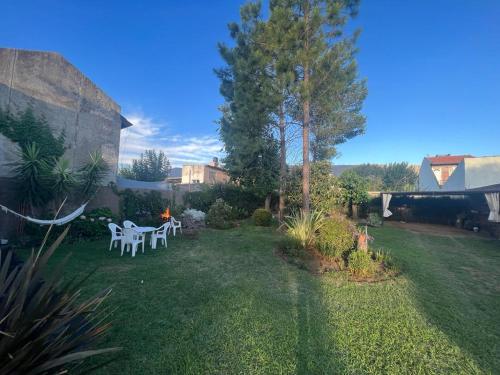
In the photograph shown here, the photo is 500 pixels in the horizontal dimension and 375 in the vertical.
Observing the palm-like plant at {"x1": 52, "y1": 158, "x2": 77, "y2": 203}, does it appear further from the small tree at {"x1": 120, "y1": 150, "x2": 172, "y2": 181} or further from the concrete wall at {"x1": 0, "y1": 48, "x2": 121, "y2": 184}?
the small tree at {"x1": 120, "y1": 150, "x2": 172, "y2": 181}

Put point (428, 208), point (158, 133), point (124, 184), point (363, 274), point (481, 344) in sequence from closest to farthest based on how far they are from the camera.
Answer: point (481, 344) < point (363, 274) < point (124, 184) < point (428, 208) < point (158, 133)

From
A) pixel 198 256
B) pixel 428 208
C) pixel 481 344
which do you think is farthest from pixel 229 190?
pixel 428 208

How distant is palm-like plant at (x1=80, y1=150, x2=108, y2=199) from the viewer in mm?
7578

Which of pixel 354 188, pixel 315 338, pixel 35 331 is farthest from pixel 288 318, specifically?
pixel 354 188

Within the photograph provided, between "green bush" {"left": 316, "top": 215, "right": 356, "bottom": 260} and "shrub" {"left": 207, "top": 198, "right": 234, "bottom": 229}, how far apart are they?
18.0 feet

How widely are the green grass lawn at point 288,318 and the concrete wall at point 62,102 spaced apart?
6.18m

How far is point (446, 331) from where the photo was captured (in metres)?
3.10

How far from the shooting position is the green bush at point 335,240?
19.4 feet

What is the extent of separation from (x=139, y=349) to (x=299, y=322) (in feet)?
6.88

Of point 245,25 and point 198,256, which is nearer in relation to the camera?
point 198,256

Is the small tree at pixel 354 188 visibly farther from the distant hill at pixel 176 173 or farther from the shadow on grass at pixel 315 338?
the distant hill at pixel 176 173

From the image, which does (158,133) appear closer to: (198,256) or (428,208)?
(198,256)

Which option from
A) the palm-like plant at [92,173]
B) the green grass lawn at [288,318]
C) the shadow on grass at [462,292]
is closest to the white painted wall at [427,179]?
the shadow on grass at [462,292]

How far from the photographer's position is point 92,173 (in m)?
7.66
